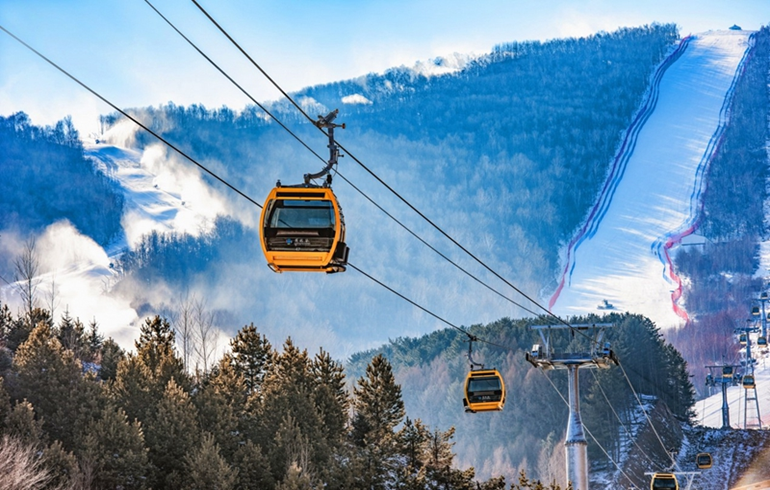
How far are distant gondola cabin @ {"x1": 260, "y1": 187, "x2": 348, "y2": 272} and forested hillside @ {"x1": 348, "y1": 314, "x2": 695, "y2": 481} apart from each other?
82216mm

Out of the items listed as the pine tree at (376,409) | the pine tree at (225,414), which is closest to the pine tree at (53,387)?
the pine tree at (225,414)

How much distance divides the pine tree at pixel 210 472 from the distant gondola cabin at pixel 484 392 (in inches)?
437

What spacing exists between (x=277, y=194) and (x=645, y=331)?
4306 inches

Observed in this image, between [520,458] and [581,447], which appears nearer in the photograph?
[581,447]

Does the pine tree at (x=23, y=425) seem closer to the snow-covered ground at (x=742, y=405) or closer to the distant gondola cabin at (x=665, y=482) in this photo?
the distant gondola cabin at (x=665, y=482)

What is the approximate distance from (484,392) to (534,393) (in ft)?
305

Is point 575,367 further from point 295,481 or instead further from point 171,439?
point 171,439

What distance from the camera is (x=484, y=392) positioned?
4053 cm

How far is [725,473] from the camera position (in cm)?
8750

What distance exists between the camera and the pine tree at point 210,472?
141 feet

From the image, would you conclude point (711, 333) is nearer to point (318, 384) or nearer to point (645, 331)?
point (645, 331)

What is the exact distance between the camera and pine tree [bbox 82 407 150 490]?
43.4 meters

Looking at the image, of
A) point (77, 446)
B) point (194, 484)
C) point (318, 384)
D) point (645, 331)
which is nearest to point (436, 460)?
point (318, 384)

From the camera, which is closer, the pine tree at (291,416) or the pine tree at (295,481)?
the pine tree at (295,481)
